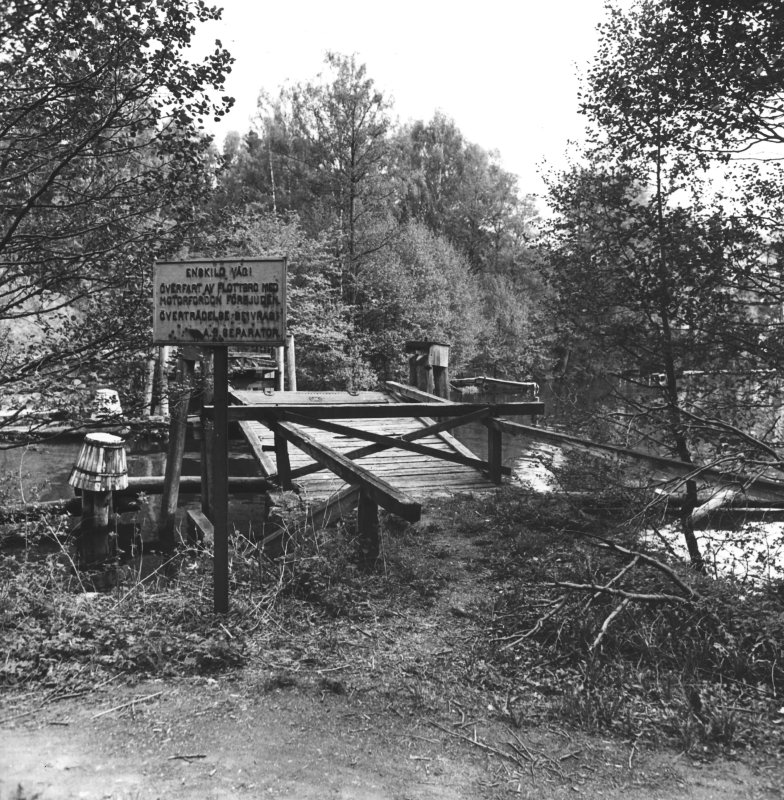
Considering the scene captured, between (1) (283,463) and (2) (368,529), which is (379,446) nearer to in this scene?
(1) (283,463)

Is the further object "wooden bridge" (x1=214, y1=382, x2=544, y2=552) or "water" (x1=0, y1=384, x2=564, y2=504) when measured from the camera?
"water" (x1=0, y1=384, x2=564, y2=504)

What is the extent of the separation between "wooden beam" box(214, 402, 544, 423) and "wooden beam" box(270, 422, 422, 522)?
906 mm

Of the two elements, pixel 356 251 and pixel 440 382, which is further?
pixel 356 251

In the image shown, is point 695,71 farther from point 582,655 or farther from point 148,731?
point 148,731

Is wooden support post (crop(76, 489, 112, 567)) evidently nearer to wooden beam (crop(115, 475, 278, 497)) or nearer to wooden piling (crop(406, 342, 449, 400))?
wooden beam (crop(115, 475, 278, 497))

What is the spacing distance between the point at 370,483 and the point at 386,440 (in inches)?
122

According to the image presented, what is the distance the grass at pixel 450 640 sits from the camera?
309 centimetres

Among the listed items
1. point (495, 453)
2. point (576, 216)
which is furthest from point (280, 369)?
point (576, 216)

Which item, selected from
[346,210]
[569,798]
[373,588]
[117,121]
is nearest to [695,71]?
[117,121]

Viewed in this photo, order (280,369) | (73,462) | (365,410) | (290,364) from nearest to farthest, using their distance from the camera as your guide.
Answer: (365,410)
(73,462)
(280,369)
(290,364)

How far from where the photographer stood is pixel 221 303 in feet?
12.5

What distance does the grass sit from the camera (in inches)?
122

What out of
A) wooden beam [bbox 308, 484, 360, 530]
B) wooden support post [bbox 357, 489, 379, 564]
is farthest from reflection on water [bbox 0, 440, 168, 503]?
wooden support post [bbox 357, 489, 379, 564]

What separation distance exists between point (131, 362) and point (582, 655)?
3633 mm
